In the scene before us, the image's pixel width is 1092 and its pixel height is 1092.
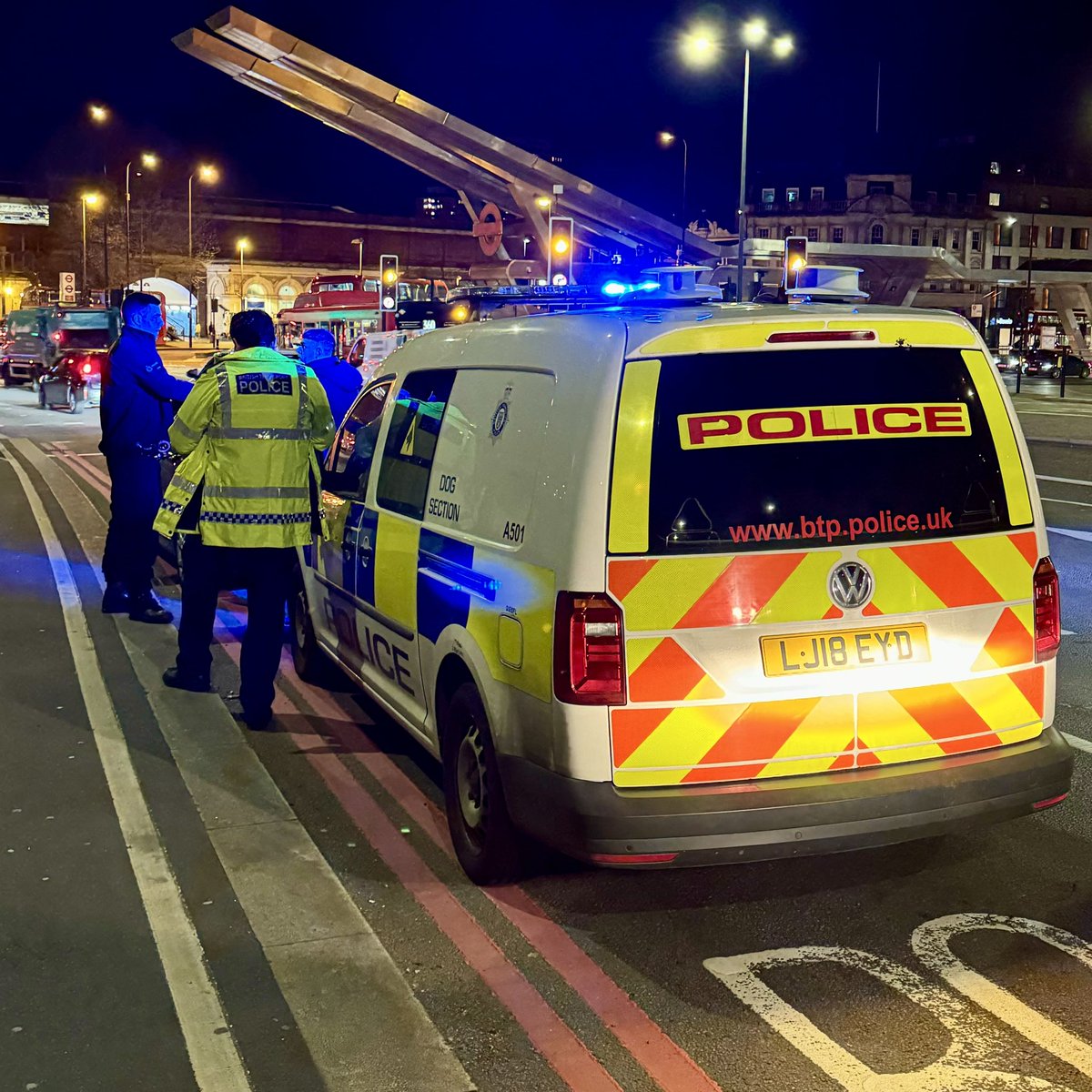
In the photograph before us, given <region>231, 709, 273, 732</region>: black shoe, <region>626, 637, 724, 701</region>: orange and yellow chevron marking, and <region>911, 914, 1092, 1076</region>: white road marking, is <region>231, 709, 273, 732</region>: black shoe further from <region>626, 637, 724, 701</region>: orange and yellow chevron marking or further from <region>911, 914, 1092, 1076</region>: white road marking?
<region>911, 914, 1092, 1076</region>: white road marking

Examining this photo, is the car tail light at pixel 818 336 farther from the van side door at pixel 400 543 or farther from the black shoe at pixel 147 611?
the black shoe at pixel 147 611

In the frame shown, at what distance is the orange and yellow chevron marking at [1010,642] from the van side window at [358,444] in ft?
8.78

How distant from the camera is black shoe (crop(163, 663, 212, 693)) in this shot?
22.5 ft

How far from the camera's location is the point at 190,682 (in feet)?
22.6

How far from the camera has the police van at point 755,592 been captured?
3791 mm

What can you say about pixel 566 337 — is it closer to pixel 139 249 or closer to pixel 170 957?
pixel 170 957

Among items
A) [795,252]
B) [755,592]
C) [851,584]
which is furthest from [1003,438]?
[795,252]

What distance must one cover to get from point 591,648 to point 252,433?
269 centimetres

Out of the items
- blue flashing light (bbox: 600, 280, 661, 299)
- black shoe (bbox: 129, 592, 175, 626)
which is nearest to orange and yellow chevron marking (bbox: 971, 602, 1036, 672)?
blue flashing light (bbox: 600, 280, 661, 299)

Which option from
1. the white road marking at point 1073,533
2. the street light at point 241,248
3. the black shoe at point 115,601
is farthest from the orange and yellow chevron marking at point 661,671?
the street light at point 241,248

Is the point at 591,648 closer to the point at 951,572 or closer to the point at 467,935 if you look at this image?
the point at 467,935

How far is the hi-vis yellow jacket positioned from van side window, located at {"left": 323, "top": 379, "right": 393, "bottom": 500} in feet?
0.68

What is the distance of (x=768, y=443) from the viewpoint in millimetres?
3889

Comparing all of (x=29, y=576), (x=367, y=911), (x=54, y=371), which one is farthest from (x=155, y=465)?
(x=54, y=371)
